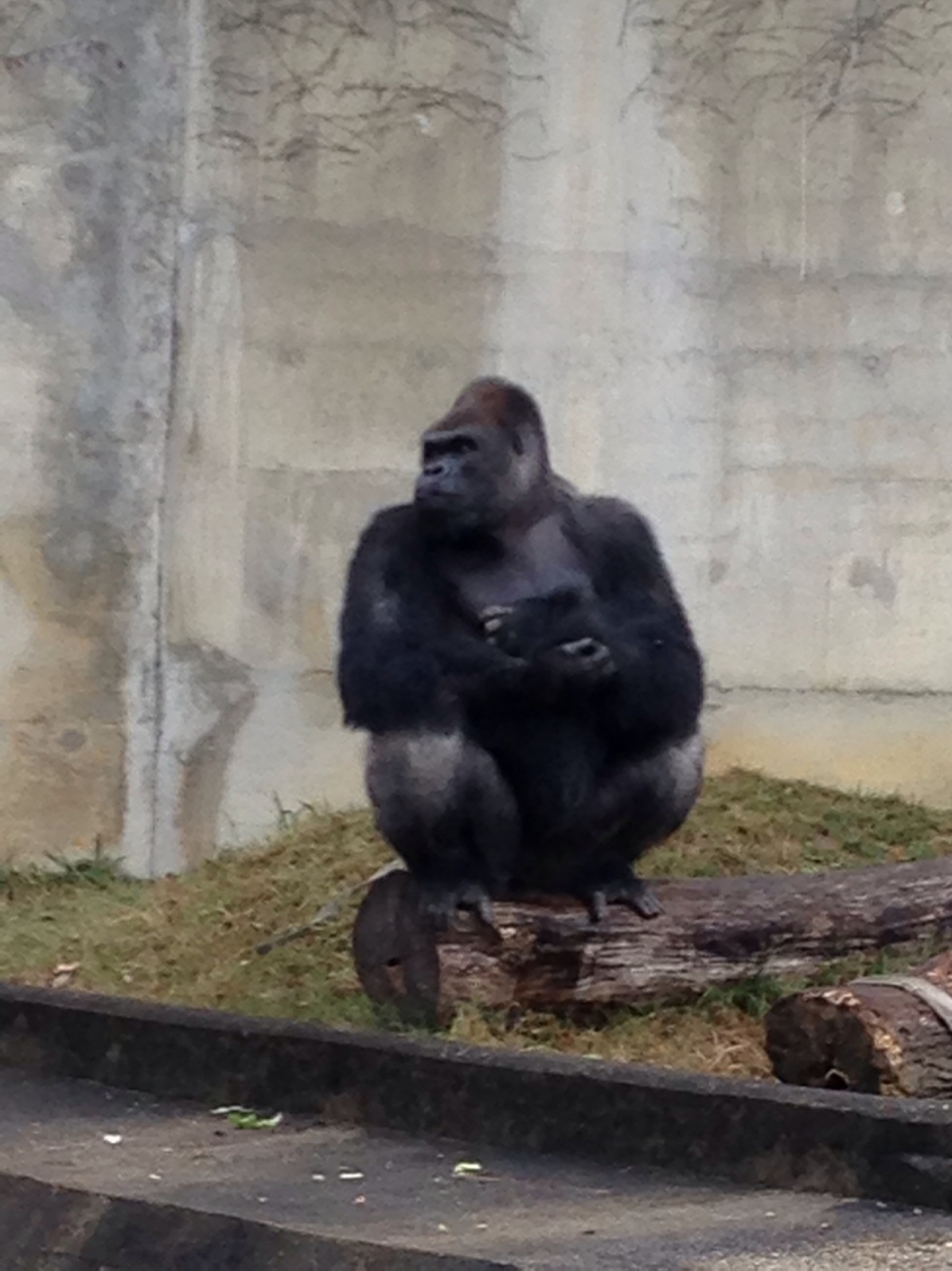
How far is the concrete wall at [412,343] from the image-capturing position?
658 cm

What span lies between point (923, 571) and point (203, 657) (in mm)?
2255

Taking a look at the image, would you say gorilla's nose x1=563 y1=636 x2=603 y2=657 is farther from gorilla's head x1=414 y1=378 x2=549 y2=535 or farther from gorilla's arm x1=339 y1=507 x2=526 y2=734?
gorilla's head x1=414 y1=378 x2=549 y2=535

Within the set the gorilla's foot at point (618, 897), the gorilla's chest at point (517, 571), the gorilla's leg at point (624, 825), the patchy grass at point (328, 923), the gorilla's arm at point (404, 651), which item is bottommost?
the patchy grass at point (328, 923)

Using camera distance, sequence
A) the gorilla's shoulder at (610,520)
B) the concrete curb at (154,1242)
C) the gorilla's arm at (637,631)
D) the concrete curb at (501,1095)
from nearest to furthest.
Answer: the concrete curb at (154,1242) < the concrete curb at (501,1095) < the gorilla's arm at (637,631) < the gorilla's shoulder at (610,520)

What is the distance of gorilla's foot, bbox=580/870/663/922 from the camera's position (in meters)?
4.51

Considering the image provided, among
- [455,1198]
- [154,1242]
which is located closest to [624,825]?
[455,1198]

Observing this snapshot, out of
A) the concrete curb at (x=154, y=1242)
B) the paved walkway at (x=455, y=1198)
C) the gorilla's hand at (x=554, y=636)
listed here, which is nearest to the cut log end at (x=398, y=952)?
the gorilla's hand at (x=554, y=636)

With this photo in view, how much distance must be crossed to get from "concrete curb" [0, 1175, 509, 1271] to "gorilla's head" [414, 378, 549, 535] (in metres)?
1.96

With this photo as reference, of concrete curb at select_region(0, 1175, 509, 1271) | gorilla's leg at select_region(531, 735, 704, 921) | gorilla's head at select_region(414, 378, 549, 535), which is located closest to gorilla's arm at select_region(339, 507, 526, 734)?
gorilla's head at select_region(414, 378, 549, 535)

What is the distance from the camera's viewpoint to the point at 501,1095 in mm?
3395

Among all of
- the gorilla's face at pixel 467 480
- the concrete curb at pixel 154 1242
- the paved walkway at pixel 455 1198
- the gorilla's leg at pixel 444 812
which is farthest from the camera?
the gorilla's face at pixel 467 480

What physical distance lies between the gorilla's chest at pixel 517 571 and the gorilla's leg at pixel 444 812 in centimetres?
38

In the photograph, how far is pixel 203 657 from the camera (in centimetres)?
663

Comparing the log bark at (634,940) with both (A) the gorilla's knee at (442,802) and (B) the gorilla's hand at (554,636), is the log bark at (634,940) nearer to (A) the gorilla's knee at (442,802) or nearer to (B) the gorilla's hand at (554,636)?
(A) the gorilla's knee at (442,802)
